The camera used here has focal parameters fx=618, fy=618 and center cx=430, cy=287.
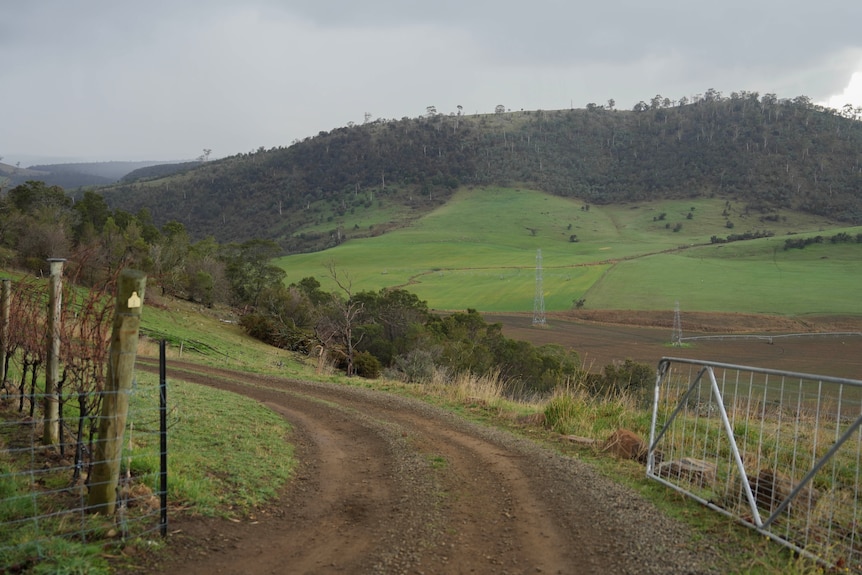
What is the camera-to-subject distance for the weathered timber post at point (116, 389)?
559 centimetres

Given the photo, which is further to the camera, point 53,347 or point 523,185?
point 523,185

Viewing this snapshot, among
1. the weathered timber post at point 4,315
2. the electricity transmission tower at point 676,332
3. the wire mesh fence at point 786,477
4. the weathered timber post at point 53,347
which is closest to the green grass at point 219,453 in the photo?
the weathered timber post at point 53,347

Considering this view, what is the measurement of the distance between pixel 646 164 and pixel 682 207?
40946 millimetres

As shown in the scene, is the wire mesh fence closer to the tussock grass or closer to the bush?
the tussock grass

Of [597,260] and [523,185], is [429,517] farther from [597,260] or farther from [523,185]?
[523,185]

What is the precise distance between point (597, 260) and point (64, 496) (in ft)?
344


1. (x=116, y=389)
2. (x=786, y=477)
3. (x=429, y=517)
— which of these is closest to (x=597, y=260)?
(x=786, y=477)

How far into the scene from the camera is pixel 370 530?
6.20 meters

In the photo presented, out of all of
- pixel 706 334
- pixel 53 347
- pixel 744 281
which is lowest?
pixel 706 334

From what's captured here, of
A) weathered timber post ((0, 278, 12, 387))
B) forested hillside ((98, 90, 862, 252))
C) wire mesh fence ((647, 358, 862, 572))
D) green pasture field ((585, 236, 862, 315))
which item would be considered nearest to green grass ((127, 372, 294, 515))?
weathered timber post ((0, 278, 12, 387))

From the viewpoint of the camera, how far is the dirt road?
5.49 metres

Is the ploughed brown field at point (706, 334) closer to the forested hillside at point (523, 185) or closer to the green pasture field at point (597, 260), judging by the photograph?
the green pasture field at point (597, 260)

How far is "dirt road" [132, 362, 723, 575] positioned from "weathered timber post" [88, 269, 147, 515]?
77cm

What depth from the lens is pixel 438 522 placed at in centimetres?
648
